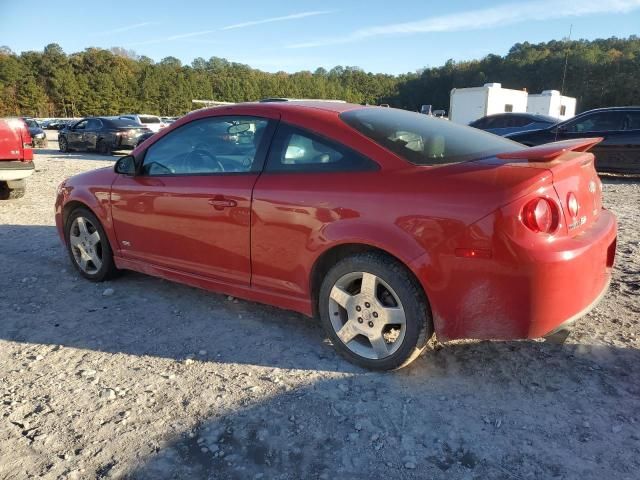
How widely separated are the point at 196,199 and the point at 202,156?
359 mm

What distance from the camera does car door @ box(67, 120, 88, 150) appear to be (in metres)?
19.3

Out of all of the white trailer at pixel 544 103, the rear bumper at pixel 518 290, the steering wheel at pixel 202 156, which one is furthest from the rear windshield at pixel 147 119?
the white trailer at pixel 544 103

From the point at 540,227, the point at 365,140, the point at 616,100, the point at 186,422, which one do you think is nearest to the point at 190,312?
the point at 186,422

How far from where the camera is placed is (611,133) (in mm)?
10344

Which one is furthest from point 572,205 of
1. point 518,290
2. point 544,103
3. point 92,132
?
point 544,103

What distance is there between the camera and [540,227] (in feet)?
7.70

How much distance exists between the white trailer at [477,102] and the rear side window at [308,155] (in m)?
21.8

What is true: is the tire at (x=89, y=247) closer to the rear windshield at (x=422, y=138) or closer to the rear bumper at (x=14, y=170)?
the rear windshield at (x=422, y=138)

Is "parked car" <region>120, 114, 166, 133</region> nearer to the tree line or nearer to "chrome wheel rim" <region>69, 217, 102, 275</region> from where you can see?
"chrome wheel rim" <region>69, 217, 102, 275</region>

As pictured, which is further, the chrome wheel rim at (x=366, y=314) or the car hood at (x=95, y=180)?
the car hood at (x=95, y=180)

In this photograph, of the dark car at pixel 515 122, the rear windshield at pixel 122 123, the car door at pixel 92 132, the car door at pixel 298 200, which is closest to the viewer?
the car door at pixel 298 200

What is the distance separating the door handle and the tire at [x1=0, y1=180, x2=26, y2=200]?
6683 mm

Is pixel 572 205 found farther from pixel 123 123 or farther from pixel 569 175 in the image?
pixel 123 123

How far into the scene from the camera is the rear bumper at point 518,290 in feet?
7.62
